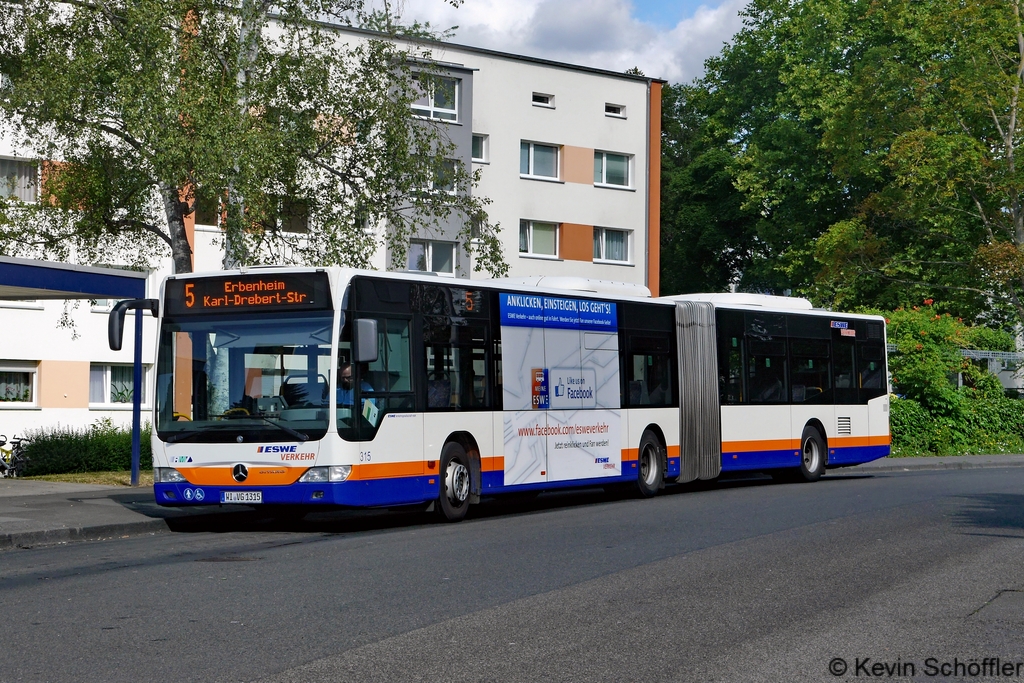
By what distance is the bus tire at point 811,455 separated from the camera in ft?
80.2

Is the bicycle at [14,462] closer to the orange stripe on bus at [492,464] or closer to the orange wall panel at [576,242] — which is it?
the orange stripe on bus at [492,464]

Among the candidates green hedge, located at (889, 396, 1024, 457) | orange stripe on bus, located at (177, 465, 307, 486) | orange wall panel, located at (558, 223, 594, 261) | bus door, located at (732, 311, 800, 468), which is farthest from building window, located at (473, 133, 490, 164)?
orange stripe on bus, located at (177, 465, 307, 486)

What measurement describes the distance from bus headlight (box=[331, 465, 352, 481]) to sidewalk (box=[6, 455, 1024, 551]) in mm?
2461

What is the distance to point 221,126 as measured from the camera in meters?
19.2

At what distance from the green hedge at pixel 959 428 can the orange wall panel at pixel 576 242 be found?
599 inches

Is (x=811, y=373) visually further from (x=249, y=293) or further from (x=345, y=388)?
(x=249, y=293)

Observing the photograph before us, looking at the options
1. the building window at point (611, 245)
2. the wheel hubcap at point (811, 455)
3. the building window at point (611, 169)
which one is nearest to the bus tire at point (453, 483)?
the wheel hubcap at point (811, 455)

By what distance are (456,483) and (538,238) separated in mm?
31670

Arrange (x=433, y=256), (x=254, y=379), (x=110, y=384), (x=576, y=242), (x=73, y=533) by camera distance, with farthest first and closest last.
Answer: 1. (x=576, y=242)
2. (x=433, y=256)
3. (x=110, y=384)
4. (x=254, y=379)
5. (x=73, y=533)

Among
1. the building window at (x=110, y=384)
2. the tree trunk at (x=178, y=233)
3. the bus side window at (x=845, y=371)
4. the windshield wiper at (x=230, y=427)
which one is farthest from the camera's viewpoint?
the building window at (x=110, y=384)

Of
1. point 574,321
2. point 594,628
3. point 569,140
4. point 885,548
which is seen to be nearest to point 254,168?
point 574,321

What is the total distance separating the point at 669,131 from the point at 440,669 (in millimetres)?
64990

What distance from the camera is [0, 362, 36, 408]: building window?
36031 mm

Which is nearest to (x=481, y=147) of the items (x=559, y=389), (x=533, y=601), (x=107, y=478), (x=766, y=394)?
(x=766, y=394)
